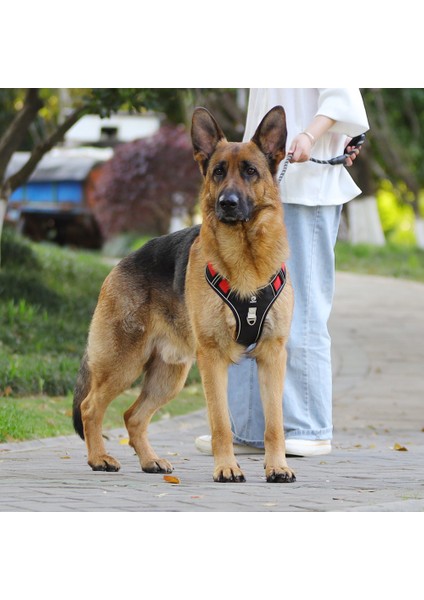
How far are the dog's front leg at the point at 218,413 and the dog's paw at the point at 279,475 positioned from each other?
0.14 metres

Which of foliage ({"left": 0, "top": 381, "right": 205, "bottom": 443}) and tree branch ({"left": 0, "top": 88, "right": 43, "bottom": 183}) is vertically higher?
tree branch ({"left": 0, "top": 88, "right": 43, "bottom": 183})

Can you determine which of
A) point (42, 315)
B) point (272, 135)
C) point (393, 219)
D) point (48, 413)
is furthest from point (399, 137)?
point (272, 135)

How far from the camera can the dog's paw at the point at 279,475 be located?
528 cm

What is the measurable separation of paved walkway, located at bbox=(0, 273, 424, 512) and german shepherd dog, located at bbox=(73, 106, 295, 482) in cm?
27

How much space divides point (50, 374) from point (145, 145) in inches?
719

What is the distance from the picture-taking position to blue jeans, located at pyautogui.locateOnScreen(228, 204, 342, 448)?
6.38 m

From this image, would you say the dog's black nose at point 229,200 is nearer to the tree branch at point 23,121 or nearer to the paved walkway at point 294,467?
the paved walkway at point 294,467

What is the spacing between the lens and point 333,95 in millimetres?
6031

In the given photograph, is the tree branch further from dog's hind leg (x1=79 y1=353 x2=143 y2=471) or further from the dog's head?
the dog's head

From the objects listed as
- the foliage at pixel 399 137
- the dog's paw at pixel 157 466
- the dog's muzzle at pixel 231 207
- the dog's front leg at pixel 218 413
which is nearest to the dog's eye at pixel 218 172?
the dog's muzzle at pixel 231 207

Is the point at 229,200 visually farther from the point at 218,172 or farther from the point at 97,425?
the point at 97,425

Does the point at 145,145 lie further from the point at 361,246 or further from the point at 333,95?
the point at 333,95

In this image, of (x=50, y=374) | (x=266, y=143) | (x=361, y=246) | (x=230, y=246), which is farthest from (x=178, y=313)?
(x=361, y=246)

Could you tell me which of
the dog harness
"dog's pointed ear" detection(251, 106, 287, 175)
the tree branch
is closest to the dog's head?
"dog's pointed ear" detection(251, 106, 287, 175)
